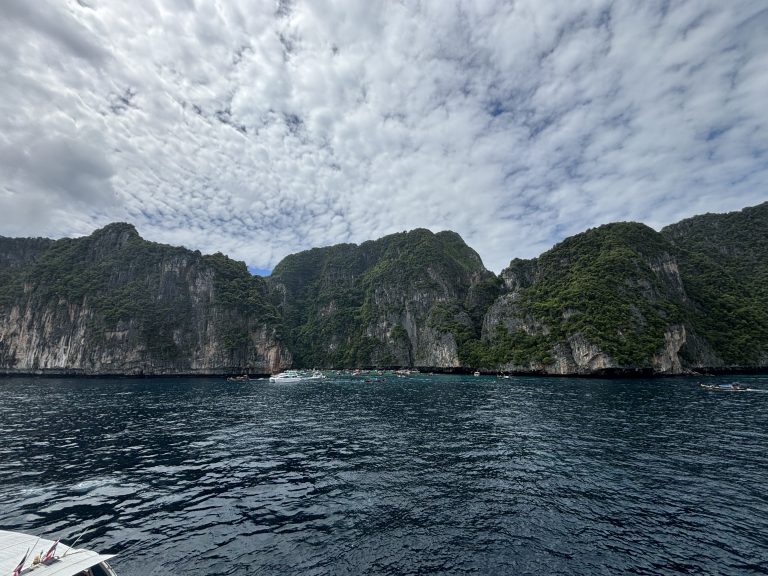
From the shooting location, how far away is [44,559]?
911 cm

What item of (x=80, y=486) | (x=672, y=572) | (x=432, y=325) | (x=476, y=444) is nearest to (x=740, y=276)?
(x=432, y=325)

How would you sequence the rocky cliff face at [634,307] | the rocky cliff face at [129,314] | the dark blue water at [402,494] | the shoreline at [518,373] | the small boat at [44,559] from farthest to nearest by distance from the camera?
the rocky cliff face at [129,314]
the rocky cliff face at [634,307]
the shoreline at [518,373]
the dark blue water at [402,494]
the small boat at [44,559]

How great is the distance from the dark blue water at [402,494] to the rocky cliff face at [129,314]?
383 feet

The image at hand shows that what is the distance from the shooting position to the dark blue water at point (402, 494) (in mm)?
13633

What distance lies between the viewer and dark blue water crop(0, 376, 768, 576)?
13.6 metres

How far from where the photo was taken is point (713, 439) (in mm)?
29797

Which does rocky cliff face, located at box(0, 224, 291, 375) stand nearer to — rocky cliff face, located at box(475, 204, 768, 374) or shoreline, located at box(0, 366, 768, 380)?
shoreline, located at box(0, 366, 768, 380)

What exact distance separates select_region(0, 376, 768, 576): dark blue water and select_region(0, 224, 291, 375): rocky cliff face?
4595 inches

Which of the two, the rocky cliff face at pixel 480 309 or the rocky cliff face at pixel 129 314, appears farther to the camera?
the rocky cliff face at pixel 129 314

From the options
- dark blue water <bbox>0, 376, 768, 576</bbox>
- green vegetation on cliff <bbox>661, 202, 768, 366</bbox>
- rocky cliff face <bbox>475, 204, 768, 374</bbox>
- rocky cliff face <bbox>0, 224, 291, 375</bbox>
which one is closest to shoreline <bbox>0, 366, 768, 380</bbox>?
rocky cliff face <bbox>0, 224, 291, 375</bbox>

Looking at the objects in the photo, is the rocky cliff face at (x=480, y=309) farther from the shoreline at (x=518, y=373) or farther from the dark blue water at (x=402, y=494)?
the dark blue water at (x=402, y=494)

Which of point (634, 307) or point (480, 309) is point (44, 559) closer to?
point (634, 307)

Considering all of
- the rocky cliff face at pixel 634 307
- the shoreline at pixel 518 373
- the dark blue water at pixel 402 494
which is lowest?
the dark blue water at pixel 402 494

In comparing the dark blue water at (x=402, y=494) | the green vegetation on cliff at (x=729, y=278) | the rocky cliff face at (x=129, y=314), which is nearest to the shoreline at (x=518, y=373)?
the rocky cliff face at (x=129, y=314)
